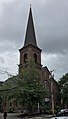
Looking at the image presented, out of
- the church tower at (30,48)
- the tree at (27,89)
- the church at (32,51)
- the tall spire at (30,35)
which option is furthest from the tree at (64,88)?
the tree at (27,89)

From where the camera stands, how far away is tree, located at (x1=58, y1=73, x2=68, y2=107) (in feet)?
223

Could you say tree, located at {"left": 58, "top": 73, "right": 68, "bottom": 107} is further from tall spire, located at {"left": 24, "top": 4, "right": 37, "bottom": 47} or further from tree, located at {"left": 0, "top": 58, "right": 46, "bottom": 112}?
tree, located at {"left": 0, "top": 58, "right": 46, "bottom": 112}

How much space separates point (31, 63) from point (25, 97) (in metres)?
8.41

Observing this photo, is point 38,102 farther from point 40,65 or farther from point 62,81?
point 62,81

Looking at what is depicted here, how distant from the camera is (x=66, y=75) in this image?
72.8 meters

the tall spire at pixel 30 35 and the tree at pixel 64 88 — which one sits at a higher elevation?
the tall spire at pixel 30 35

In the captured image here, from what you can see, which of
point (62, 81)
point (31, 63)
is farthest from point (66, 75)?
point (31, 63)

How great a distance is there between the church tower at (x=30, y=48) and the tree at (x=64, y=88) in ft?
36.6

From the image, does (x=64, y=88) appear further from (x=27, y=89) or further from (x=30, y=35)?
(x=27, y=89)

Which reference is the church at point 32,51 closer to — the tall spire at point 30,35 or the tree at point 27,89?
the tall spire at point 30,35

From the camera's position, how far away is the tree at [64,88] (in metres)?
67.9

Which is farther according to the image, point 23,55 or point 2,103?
point 2,103

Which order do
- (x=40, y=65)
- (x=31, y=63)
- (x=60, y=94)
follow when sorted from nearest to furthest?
(x=31, y=63) → (x=40, y=65) → (x=60, y=94)

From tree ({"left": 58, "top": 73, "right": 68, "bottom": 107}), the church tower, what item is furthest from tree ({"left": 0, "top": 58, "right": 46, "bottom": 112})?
tree ({"left": 58, "top": 73, "right": 68, "bottom": 107})
